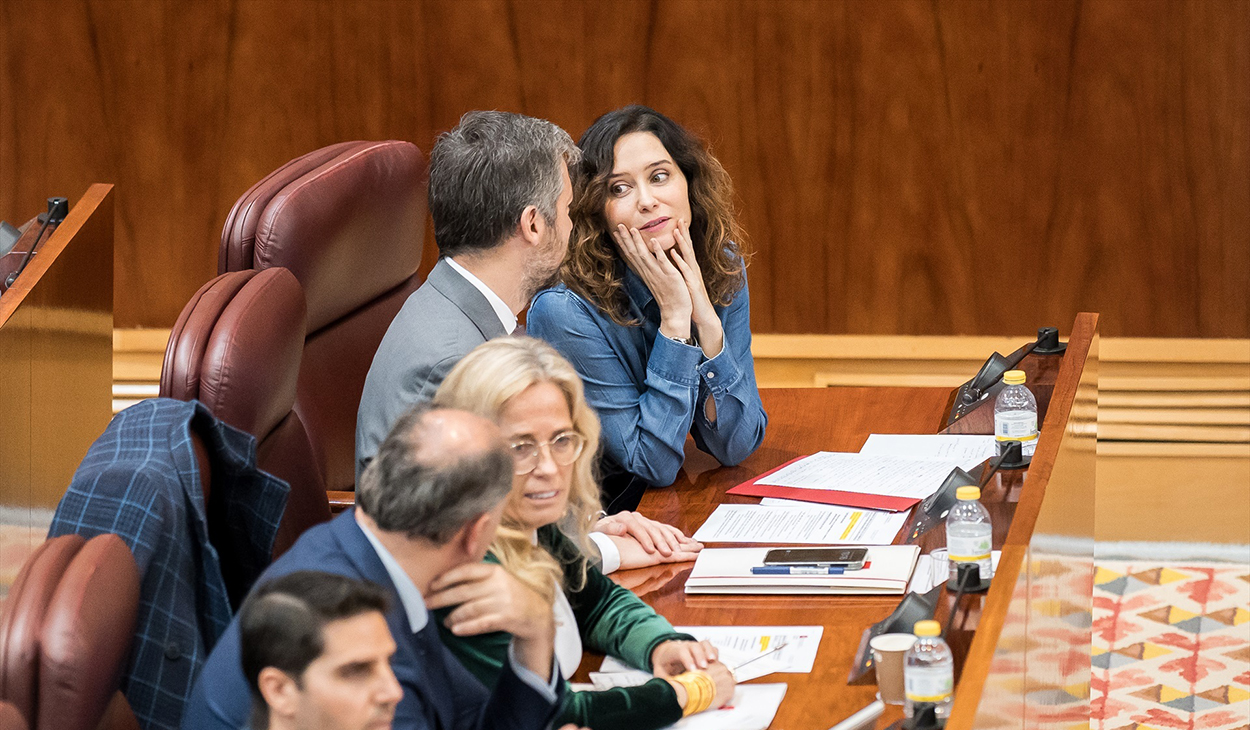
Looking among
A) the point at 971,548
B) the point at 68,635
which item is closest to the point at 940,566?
the point at 971,548

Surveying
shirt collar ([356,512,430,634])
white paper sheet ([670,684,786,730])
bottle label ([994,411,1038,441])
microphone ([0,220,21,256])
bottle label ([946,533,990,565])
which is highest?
microphone ([0,220,21,256])

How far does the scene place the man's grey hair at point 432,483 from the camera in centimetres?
123

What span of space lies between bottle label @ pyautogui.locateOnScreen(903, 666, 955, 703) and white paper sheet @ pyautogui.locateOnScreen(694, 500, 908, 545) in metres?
0.65

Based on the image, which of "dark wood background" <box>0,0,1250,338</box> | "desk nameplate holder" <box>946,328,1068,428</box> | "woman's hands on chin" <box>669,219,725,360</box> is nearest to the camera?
"woman's hands on chin" <box>669,219,725,360</box>

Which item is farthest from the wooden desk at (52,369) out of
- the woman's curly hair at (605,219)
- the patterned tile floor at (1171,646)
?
the patterned tile floor at (1171,646)

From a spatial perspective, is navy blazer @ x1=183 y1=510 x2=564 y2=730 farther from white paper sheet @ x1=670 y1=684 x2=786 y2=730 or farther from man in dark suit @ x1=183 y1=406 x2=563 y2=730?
white paper sheet @ x1=670 y1=684 x2=786 y2=730

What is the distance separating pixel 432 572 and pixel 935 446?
146cm

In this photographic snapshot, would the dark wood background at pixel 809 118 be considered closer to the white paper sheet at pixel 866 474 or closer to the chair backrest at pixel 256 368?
the white paper sheet at pixel 866 474

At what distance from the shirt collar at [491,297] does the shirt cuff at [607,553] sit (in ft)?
1.31

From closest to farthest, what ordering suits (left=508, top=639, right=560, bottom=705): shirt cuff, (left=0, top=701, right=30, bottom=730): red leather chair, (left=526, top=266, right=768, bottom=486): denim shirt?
(left=0, top=701, right=30, bottom=730): red leather chair, (left=508, top=639, right=560, bottom=705): shirt cuff, (left=526, top=266, right=768, bottom=486): denim shirt

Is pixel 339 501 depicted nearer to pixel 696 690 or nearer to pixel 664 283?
pixel 664 283

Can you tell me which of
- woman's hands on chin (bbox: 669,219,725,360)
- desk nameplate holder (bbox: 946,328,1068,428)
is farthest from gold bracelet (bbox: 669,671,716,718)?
desk nameplate holder (bbox: 946,328,1068,428)

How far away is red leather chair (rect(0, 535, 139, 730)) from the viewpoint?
51.1 inches

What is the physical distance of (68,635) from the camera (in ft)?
4.30
